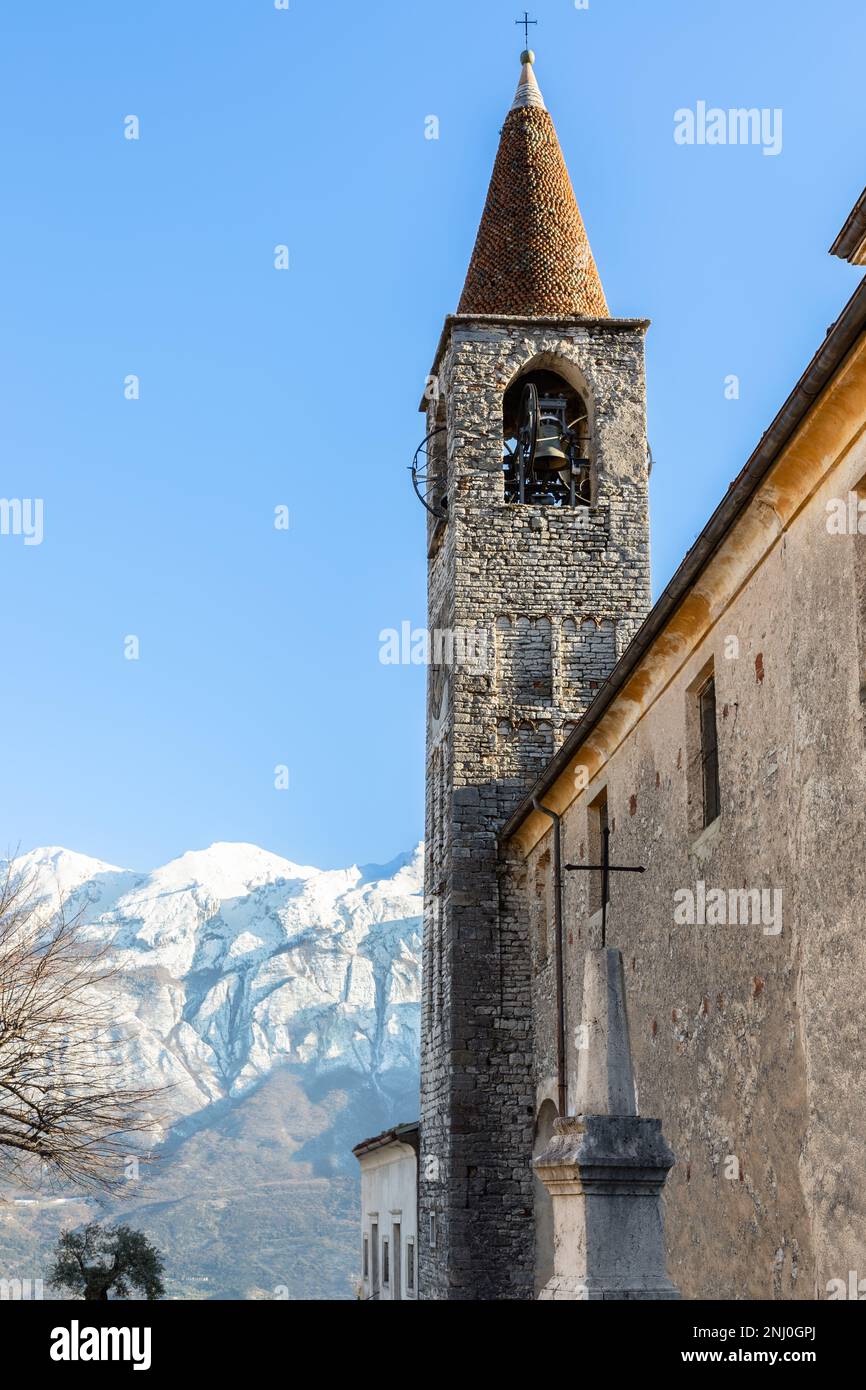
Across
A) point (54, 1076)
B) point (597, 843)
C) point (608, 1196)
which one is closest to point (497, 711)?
point (597, 843)

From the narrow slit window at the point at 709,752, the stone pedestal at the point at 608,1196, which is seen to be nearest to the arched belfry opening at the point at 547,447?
the narrow slit window at the point at 709,752

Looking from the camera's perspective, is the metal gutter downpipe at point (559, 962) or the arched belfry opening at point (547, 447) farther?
the arched belfry opening at point (547, 447)

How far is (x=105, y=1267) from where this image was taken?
27266mm

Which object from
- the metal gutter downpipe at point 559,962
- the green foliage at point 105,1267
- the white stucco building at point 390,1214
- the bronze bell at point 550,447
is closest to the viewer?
the metal gutter downpipe at point 559,962

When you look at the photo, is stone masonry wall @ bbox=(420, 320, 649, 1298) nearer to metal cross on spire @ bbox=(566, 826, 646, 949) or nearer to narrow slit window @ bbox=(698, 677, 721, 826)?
metal cross on spire @ bbox=(566, 826, 646, 949)

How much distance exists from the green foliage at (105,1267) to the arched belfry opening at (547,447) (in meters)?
14.5

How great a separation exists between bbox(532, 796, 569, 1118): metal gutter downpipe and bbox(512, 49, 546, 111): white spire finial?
1204cm

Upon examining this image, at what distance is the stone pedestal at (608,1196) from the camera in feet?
25.2

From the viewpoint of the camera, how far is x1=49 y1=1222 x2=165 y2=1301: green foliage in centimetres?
2684

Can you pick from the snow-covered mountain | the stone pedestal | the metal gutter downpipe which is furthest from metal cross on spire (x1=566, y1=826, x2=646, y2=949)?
the snow-covered mountain

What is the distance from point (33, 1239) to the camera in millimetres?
85125

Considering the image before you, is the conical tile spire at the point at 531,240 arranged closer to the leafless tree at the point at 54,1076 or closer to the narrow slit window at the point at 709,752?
the leafless tree at the point at 54,1076

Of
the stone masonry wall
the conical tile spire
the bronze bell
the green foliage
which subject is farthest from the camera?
the green foliage

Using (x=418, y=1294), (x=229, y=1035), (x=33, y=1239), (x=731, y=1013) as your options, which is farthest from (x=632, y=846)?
(x=229, y=1035)
